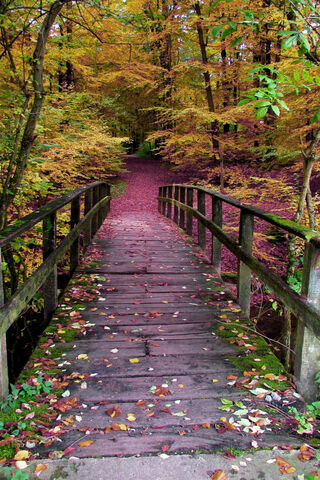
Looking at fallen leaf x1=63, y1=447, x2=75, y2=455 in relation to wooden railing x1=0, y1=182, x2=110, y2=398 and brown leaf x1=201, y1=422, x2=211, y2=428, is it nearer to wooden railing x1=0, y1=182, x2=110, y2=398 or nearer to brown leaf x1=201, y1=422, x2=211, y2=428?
wooden railing x1=0, y1=182, x2=110, y2=398

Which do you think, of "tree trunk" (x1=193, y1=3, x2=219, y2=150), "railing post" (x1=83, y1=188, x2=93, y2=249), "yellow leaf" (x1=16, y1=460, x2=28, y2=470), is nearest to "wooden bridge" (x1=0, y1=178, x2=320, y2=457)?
"yellow leaf" (x1=16, y1=460, x2=28, y2=470)

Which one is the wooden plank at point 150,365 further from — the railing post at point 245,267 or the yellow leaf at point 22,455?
the railing post at point 245,267

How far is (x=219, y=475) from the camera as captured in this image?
69.8 inches

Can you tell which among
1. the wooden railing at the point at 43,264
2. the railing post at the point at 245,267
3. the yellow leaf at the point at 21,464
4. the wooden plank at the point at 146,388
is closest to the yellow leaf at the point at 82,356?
the wooden plank at the point at 146,388

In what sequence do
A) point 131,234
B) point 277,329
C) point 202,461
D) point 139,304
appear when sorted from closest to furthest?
point 202,461
point 139,304
point 131,234
point 277,329

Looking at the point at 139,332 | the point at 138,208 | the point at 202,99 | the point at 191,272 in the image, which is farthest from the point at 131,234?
the point at 202,99

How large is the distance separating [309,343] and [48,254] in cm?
254

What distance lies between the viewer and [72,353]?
292 centimetres

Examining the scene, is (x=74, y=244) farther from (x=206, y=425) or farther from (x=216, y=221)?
(x=206, y=425)

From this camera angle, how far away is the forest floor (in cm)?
184

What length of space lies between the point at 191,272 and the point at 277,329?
466 centimetres

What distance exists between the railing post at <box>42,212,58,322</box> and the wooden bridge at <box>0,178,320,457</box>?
0.01 m

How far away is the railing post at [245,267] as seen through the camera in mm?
3654

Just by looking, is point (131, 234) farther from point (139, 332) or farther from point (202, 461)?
point (202, 461)
